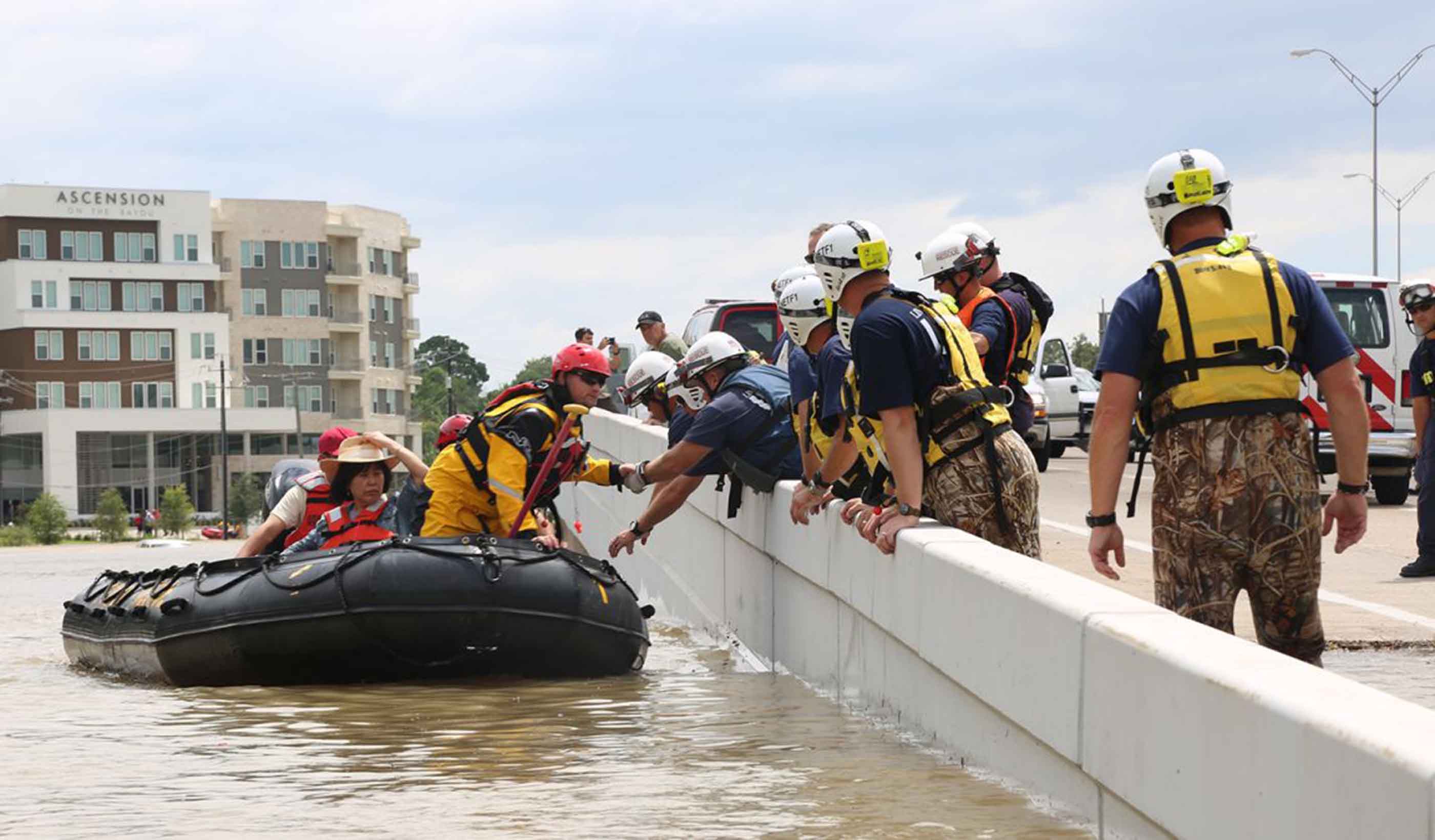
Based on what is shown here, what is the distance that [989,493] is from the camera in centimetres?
848

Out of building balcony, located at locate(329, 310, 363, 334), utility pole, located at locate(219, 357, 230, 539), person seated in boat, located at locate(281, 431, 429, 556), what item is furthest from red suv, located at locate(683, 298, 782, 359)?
building balcony, located at locate(329, 310, 363, 334)

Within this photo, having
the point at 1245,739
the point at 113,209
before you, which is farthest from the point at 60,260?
the point at 1245,739

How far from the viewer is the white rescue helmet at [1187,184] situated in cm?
646

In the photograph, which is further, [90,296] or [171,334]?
[171,334]

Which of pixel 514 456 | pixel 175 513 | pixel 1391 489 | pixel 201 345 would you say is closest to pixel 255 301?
pixel 201 345

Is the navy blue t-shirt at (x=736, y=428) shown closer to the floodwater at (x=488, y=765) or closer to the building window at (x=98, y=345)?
the floodwater at (x=488, y=765)

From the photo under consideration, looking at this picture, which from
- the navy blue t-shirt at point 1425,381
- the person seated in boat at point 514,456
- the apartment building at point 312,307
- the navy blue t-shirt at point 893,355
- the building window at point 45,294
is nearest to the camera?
the navy blue t-shirt at point 893,355

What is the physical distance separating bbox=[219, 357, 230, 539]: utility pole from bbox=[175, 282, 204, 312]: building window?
10.3ft

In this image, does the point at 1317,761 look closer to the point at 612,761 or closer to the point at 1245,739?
the point at 1245,739

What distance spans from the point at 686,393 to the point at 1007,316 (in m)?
2.71

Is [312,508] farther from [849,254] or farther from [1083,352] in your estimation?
[1083,352]

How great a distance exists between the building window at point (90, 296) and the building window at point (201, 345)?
538 cm

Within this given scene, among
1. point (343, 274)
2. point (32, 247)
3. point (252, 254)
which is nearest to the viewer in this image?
point (32, 247)

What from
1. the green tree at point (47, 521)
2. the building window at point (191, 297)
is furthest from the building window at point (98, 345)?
the green tree at point (47, 521)
